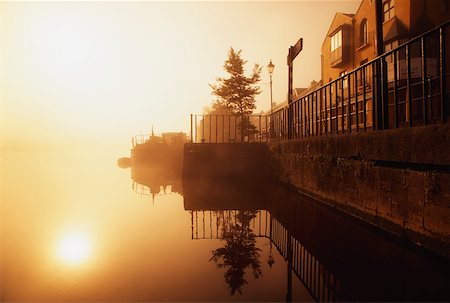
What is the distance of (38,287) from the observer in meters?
3.11

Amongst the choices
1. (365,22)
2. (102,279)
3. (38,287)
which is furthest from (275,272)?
(365,22)

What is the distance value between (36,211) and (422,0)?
22.1 meters

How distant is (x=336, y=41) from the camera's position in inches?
1002

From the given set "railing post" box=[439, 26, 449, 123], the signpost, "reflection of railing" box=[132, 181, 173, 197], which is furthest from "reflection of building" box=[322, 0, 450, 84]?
"railing post" box=[439, 26, 449, 123]

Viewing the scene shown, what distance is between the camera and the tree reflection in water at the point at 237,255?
10.6 ft

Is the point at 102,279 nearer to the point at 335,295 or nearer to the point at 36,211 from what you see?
the point at 335,295

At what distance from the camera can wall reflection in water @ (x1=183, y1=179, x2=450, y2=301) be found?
2.82m

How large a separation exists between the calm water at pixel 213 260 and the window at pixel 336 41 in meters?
21.8

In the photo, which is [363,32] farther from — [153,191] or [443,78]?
[443,78]

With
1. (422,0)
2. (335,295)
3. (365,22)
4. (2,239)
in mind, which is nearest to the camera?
(335,295)

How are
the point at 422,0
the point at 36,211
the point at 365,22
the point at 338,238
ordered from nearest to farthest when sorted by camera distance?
the point at 338,238 < the point at 36,211 < the point at 422,0 < the point at 365,22

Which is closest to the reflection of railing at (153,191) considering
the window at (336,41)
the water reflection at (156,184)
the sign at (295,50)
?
the water reflection at (156,184)

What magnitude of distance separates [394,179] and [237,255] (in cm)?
235

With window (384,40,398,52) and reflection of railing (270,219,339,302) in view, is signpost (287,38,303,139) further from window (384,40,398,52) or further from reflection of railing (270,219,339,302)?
window (384,40,398,52)
